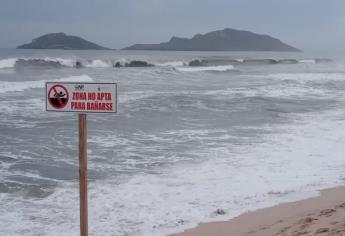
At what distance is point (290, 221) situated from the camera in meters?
6.10

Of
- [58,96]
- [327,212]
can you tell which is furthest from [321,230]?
[58,96]

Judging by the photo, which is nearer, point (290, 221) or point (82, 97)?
point (82, 97)

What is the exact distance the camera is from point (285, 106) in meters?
20.4

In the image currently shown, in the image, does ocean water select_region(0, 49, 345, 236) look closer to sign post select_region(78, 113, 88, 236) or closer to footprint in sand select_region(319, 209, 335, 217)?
footprint in sand select_region(319, 209, 335, 217)

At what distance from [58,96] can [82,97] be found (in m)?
0.20

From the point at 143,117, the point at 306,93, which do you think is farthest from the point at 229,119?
the point at 306,93

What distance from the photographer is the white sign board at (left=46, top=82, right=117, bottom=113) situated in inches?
154

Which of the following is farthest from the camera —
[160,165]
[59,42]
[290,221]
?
[59,42]

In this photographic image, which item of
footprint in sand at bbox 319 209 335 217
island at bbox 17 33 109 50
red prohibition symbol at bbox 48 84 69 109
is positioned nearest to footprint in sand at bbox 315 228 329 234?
footprint in sand at bbox 319 209 335 217

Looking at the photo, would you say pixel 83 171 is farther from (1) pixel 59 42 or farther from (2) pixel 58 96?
(1) pixel 59 42

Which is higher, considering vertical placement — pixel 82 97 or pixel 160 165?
pixel 82 97

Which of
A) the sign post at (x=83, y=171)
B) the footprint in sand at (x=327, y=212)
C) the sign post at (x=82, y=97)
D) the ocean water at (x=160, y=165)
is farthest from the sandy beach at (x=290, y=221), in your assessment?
the sign post at (x=82, y=97)

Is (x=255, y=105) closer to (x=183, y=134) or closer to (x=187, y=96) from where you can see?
(x=187, y=96)

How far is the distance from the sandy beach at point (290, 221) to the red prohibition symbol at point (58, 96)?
8.74ft
